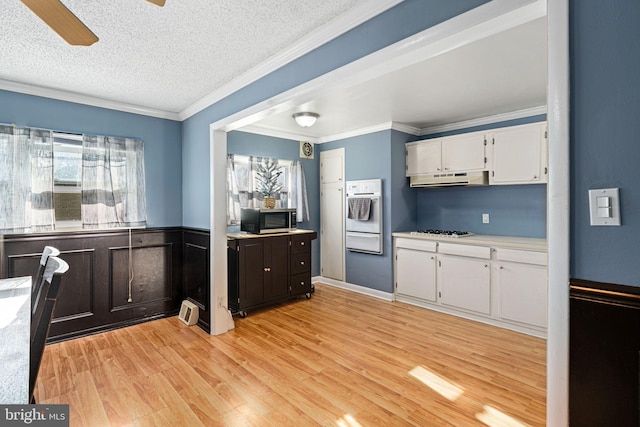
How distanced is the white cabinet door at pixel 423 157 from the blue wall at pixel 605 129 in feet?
10.4

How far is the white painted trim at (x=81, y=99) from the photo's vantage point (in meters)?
2.97

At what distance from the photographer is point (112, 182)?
3477 millimetres

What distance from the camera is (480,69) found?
8.73ft

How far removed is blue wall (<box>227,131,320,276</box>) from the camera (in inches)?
177

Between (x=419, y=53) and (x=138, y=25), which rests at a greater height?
(x=138, y=25)

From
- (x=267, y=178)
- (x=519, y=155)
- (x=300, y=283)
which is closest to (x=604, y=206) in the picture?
(x=519, y=155)

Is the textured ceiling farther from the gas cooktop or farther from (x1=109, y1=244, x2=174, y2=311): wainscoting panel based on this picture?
the gas cooktop

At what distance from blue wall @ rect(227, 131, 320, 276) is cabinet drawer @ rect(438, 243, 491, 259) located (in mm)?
2144

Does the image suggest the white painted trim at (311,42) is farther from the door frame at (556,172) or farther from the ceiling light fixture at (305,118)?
the ceiling light fixture at (305,118)

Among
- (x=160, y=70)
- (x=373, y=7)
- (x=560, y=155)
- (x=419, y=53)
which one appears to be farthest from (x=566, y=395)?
(x=160, y=70)

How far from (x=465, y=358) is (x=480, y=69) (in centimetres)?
244

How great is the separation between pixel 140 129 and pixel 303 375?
3211 mm

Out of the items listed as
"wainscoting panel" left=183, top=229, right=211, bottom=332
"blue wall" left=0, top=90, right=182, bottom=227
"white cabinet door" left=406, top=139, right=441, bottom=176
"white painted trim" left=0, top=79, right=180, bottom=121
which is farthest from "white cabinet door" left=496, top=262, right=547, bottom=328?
"white painted trim" left=0, top=79, right=180, bottom=121

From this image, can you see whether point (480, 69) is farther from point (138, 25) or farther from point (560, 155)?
point (138, 25)
